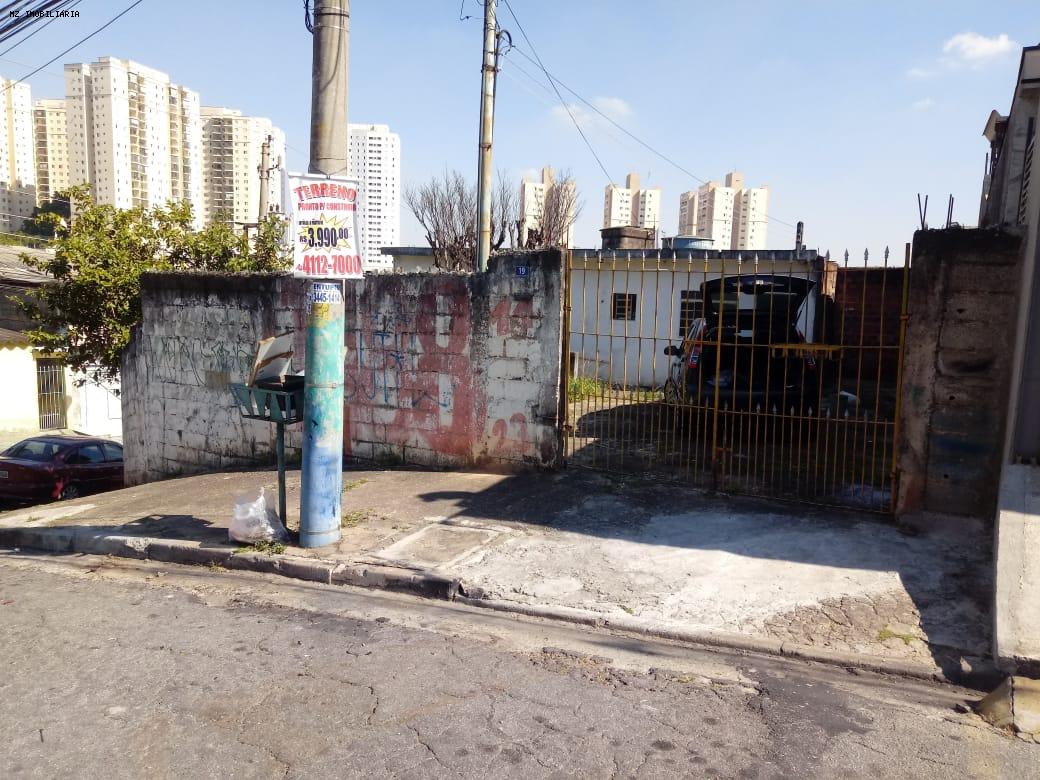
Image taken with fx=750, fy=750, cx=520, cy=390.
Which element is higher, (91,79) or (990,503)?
(91,79)

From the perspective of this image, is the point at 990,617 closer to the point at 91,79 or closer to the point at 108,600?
the point at 108,600

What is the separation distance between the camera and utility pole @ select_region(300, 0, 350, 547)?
245 inches

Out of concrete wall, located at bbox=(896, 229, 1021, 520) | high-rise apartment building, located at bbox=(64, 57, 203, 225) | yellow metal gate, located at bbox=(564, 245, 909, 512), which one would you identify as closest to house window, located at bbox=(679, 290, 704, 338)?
yellow metal gate, located at bbox=(564, 245, 909, 512)

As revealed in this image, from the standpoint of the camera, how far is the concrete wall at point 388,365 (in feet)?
27.3

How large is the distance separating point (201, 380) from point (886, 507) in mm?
9210

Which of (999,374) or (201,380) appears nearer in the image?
(999,374)

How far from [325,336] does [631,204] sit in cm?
4285

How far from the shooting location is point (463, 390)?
8828mm

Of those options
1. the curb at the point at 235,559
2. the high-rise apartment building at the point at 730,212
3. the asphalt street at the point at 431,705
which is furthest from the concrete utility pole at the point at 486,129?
the high-rise apartment building at the point at 730,212

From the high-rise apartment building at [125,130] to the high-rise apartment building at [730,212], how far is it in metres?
29.0

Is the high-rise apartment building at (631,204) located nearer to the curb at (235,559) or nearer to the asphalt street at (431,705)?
the curb at (235,559)

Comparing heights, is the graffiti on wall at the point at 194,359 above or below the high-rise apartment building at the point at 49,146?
below

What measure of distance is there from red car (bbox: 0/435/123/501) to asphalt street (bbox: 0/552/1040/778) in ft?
30.1

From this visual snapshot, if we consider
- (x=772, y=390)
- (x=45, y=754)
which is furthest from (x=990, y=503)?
(x=45, y=754)
